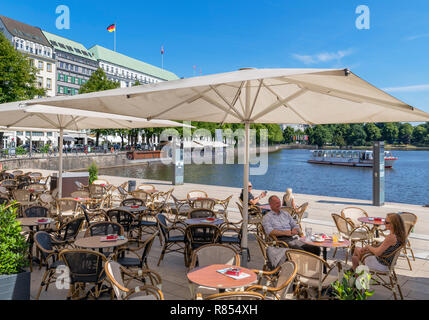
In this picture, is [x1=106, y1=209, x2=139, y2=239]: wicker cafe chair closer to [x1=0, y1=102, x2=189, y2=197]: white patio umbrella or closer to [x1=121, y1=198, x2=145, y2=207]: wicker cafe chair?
[x1=121, y1=198, x2=145, y2=207]: wicker cafe chair

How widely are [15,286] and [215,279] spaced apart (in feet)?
7.18

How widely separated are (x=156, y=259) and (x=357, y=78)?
4926mm

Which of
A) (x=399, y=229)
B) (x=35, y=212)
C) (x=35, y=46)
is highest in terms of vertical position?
(x=35, y=46)

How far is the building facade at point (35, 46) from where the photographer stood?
61.0 m

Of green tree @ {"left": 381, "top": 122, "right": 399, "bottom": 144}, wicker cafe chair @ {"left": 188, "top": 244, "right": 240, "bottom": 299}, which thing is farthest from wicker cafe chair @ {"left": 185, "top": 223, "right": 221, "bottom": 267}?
green tree @ {"left": 381, "top": 122, "right": 399, "bottom": 144}

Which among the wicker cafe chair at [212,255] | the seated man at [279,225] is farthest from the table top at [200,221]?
the wicker cafe chair at [212,255]

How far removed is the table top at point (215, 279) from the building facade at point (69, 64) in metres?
75.5

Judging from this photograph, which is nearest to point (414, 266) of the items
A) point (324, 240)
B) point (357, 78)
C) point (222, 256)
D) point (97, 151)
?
point (324, 240)

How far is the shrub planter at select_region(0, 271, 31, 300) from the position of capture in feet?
11.3

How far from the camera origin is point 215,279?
11.3ft

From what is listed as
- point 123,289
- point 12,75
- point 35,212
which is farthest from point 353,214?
point 12,75

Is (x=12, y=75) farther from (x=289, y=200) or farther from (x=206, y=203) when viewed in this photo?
(x=289, y=200)

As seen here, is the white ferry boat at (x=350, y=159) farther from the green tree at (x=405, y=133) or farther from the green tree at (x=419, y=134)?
the green tree at (x=419, y=134)
